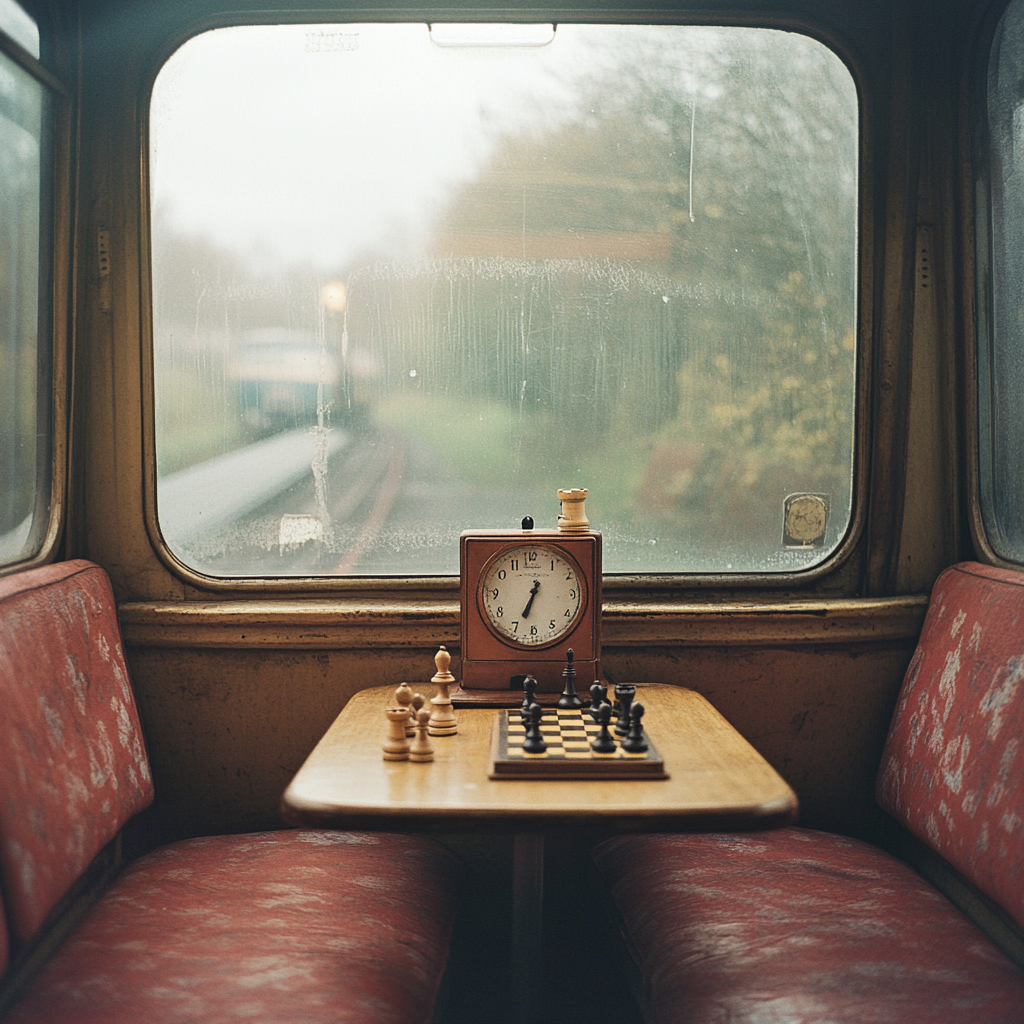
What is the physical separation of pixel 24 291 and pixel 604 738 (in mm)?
1806

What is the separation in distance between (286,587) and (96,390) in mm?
758

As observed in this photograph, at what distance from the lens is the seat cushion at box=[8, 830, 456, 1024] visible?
1514 millimetres

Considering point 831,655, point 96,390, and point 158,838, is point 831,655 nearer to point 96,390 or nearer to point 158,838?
point 158,838

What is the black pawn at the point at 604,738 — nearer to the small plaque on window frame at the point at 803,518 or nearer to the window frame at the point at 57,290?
the small plaque on window frame at the point at 803,518

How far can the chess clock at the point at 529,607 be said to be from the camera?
204cm

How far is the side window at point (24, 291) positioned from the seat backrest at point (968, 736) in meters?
2.28

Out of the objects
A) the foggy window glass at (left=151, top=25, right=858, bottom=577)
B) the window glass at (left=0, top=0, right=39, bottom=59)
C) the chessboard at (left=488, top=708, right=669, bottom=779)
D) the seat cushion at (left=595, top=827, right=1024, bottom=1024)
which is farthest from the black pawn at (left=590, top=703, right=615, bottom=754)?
the window glass at (left=0, top=0, right=39, bottom=59)

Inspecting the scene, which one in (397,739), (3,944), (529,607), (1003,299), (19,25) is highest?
(19,25)

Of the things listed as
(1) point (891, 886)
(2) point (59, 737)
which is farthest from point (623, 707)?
(2) point (59, 737)

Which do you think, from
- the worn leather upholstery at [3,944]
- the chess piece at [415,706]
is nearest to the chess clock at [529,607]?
the chess piece at [415,706]

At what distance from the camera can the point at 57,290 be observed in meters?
2.32

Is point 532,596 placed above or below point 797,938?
above

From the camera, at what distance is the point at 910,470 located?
2.52m

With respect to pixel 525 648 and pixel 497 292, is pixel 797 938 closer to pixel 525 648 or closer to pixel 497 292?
pixel 525 648
